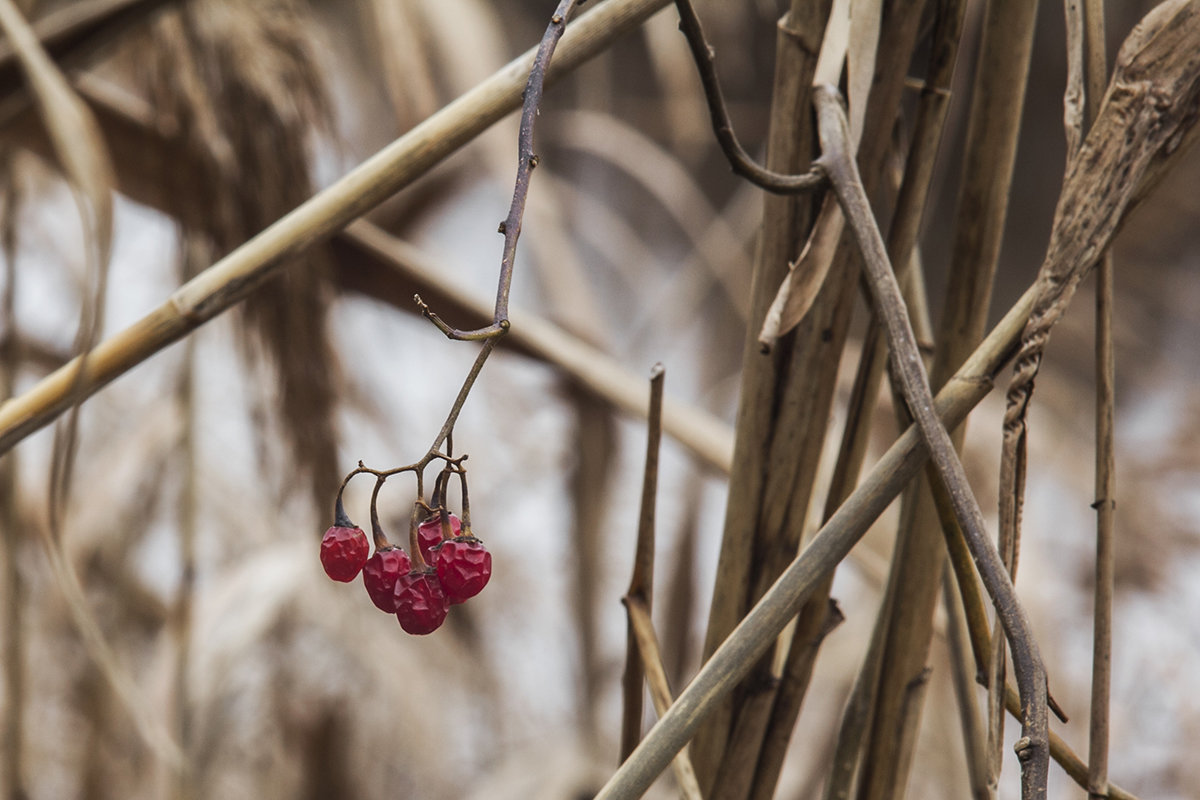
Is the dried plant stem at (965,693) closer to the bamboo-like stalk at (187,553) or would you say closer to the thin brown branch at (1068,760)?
the thin brown branch at (1068,760)

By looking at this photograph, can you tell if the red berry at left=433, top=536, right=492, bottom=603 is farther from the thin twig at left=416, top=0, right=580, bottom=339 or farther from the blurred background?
the blurred background

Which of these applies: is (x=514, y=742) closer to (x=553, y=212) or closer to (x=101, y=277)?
(x=553, y=212)

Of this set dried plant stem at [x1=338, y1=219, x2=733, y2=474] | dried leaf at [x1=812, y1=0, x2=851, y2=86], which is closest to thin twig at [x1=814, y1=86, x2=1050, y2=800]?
dried leaf at [x1=812, y1=0, x2=851, y2=86]

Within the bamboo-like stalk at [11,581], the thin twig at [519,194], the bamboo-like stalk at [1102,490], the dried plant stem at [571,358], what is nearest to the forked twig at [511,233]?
the thin twig at [519,194]

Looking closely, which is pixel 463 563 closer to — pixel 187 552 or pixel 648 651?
pixel 648 651

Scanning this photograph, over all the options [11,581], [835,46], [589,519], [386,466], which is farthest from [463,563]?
[386,466]

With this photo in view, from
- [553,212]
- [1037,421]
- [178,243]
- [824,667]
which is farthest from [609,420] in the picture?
[1037,421]

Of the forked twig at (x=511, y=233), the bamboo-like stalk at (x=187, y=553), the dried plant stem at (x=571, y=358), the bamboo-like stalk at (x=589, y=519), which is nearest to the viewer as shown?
the forked twig at (x=511, y=233)
